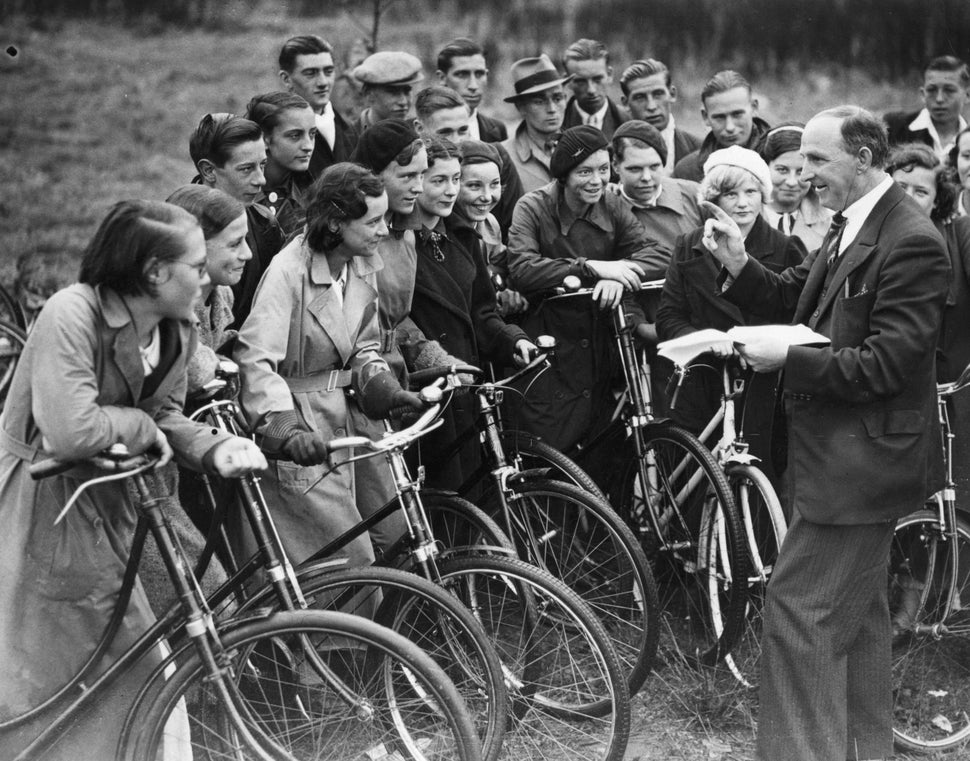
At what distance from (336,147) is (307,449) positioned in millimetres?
3086

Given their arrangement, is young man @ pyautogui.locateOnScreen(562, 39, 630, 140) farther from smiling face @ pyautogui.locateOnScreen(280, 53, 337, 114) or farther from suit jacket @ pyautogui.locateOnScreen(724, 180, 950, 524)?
suit jacket @ pyautogui.locateOnScreen(724, 180, 950, 524)

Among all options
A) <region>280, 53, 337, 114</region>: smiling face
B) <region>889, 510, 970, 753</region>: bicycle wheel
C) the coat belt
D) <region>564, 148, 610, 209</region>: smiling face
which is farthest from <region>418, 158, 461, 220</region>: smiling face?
<region>889, 510, 970, 753</region>: bicycle wheel

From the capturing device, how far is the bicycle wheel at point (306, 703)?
3254mm

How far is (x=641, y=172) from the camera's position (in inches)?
234

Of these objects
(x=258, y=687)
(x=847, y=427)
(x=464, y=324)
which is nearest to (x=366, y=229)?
(x=464, y=324)

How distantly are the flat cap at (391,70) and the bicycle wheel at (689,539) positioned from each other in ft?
8.67

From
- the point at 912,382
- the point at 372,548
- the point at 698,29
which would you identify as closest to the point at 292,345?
the point at 372,548

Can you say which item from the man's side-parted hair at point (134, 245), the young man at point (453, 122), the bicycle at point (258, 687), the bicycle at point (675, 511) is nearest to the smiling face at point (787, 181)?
the bicycle at point (675, 511)

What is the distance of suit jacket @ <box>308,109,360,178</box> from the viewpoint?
6.10 metres

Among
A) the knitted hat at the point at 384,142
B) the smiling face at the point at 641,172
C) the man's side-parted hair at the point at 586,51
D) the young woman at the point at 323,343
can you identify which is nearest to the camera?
the young woman at the point at 323,343

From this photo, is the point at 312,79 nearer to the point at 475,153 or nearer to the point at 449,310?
the point at 475,153

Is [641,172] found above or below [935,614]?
above

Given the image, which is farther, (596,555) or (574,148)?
(574,148)

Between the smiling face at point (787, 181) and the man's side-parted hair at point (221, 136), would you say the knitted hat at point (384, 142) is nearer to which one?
the man's side-parted hair at point (221, 136)
